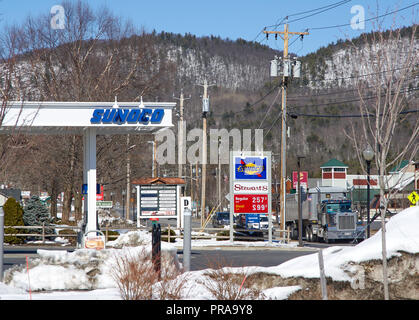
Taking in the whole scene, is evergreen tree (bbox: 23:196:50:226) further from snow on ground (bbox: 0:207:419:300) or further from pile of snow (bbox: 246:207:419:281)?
pile of snow (bbox: 246:207:419:281)

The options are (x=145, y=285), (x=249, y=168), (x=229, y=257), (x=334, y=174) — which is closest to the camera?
(x=145, y=285)

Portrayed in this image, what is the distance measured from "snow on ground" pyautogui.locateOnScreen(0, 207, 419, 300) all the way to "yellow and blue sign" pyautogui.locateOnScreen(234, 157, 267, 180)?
18756 mm

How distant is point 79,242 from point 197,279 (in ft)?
54.4

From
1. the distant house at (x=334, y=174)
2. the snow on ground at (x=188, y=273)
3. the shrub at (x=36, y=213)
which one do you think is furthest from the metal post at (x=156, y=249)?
the distant house at (x=334, y=174)

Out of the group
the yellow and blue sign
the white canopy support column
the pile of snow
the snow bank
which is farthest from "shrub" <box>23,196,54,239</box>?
the pile of snow

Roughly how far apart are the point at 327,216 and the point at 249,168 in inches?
376

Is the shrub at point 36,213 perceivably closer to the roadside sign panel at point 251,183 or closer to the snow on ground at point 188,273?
the roadside sign panel at point 251,183

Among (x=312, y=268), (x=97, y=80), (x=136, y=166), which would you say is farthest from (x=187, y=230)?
(x=136, y=166)

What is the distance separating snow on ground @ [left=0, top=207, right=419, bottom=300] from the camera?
11648 mm

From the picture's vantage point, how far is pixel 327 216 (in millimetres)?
40562

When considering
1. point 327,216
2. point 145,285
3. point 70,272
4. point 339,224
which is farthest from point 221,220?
point 145,285

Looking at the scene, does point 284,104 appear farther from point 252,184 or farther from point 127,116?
point 127,116

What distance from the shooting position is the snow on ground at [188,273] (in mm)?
11648
